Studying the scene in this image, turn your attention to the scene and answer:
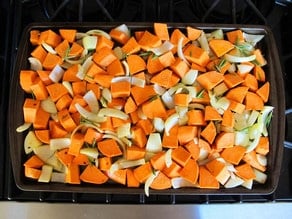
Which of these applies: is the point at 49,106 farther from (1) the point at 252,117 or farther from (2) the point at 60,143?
(1) the point at 252,117

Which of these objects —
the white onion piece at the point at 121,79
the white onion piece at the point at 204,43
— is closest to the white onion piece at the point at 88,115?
the white onion piece at the point at 121,79

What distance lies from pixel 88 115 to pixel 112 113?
0.06 meters

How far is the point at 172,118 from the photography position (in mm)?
1167

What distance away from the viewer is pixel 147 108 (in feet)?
3.84

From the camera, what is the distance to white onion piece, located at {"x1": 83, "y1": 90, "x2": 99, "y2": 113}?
1.19 metres

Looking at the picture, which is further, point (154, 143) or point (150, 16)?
point (150, 16)

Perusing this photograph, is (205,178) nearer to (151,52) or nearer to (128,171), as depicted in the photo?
(128,171)

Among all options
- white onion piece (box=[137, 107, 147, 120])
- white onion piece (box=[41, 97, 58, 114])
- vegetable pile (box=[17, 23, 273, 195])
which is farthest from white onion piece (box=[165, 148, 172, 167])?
white onion piece (box=[41, 97, 58, 114])

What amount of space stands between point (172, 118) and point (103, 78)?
0.21 meters

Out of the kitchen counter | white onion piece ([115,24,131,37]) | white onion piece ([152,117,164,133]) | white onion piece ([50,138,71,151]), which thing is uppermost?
white onion piece ([115,24,131,37])

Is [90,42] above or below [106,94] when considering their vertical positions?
above

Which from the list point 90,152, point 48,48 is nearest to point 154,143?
point 90,152

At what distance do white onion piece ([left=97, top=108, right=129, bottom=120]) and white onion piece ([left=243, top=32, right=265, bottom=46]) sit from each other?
1.31ft

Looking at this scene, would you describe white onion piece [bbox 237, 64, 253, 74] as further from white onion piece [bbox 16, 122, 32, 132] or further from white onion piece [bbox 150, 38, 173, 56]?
white onion piece [bbox 16, 122, 32, 132]
